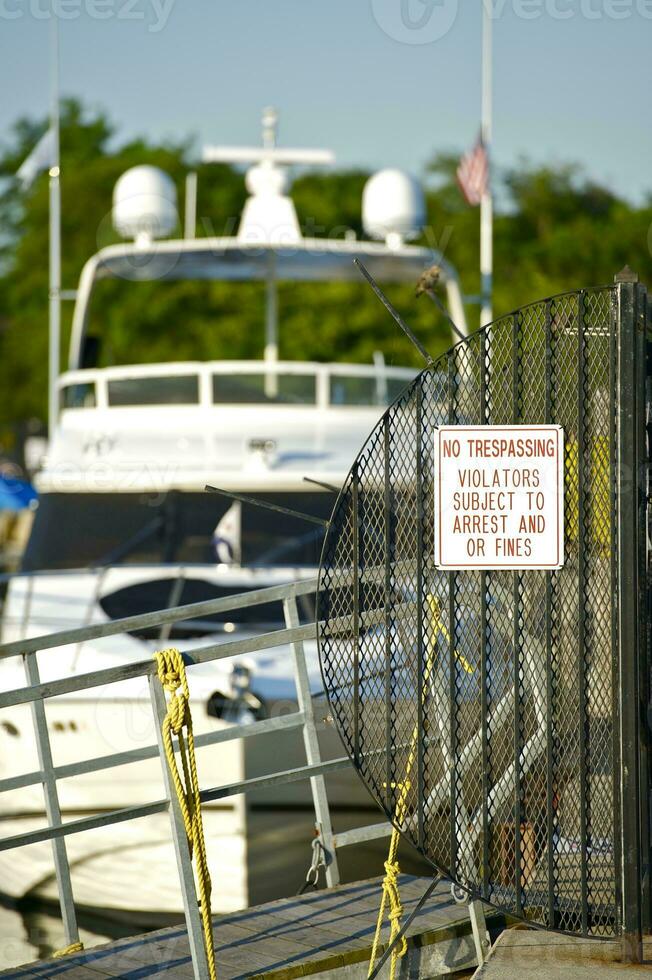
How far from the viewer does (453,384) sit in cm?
410

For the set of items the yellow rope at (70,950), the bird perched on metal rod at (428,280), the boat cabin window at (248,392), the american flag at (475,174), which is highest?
the american flag at (475,174)

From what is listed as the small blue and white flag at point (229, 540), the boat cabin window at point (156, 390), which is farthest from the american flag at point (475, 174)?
the small blue and white flag at point (229, 540)

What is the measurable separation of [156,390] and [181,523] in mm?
1744

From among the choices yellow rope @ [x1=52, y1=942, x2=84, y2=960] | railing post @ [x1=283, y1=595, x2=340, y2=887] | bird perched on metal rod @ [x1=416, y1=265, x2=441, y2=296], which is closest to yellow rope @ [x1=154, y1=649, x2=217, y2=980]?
yellow rope @ [x1=52, y1=942, x2=84, y2=960]

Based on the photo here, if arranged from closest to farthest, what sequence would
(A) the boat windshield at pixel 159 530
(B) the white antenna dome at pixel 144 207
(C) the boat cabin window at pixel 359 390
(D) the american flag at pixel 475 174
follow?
1. (A) the boat windshield at pixel 159 530
2. (C) the boat cabin window at pixel 359 390
3. (B) the white antenna dome at pixel 144 207
4. (D) the american flag at pixel 475 174

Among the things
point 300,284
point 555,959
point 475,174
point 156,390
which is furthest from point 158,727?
point 300,284

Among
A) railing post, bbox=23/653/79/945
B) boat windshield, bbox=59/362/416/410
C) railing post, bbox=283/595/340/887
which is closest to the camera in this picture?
railing post, bbox=23/653/79/945

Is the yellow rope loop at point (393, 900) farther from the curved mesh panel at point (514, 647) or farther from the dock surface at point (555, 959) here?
the dock surface at point (555, 959)

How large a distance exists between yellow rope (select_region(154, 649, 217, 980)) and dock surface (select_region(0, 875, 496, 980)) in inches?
15.0

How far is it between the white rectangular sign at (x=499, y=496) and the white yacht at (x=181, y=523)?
3593 mm

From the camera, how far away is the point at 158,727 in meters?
4.08

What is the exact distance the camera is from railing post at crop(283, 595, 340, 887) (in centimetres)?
507

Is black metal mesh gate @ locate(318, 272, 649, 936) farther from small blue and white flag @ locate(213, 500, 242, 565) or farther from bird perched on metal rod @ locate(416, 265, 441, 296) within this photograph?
small blue and white flag @ locate(213, 500, 242, 565)

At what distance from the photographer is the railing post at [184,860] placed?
4.05 meters
